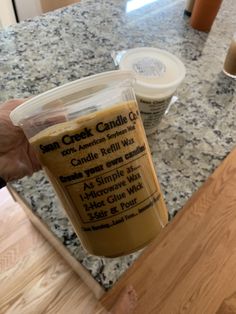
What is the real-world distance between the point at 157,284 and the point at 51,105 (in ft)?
3.04

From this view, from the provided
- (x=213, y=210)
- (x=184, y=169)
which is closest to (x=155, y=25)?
(x=184, y=169)

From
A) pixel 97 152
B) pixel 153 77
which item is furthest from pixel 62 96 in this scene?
pixel 153 77

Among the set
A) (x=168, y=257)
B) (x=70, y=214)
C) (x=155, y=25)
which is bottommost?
(x=168, y=257)

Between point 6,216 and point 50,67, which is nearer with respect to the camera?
point 50,67

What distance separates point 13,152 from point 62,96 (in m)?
0.22

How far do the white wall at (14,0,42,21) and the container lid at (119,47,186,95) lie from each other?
1.20m

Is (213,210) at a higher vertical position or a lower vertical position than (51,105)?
lower

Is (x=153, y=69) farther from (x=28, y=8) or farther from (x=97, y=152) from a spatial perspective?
(x=28, y=8)

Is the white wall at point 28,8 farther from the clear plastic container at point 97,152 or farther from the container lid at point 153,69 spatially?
the clear plastic container at point 97,152

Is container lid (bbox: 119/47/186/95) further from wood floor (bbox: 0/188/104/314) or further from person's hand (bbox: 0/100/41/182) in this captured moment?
wood floor (bbox: 0/188/104/314)

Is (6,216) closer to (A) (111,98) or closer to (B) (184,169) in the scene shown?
(B) (184,169)

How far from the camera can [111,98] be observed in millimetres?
268

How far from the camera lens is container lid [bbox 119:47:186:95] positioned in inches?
15.5

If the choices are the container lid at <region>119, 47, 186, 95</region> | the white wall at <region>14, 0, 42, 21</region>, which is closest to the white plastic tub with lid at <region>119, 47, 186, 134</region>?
the container lid at <region>119, 47, 186, 95</region>
